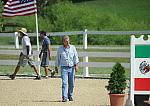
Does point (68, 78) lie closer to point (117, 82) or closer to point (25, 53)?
point (117, 82)

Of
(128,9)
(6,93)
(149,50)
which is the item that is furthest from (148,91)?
(128,9)

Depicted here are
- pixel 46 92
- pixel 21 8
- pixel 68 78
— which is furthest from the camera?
pixel 21 8

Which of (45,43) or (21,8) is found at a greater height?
(21,8)

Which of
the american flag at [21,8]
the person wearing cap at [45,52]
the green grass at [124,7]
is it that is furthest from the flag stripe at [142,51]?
the green grass at [124,7]

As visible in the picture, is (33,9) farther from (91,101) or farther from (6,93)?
(91,101)

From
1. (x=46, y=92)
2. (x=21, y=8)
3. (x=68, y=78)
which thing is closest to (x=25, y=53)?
(x=21, y=8)

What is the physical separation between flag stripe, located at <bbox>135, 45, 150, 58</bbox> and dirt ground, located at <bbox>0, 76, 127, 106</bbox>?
2.48m

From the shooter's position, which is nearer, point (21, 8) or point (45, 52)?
point (45, 52)

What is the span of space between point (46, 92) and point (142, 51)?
5.04 meters

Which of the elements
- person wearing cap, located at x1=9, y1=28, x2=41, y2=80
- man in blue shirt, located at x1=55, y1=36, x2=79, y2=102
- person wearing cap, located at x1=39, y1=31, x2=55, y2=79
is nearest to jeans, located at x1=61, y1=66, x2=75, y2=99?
man in blue shirt, located at x1=55, y1=36, x2=79, y2=102

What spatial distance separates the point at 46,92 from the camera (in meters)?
15.5

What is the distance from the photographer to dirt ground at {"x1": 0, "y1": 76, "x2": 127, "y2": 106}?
13.5 m

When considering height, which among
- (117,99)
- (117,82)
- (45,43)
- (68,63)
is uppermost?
(45,43)

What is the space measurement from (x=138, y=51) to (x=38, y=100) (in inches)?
151
